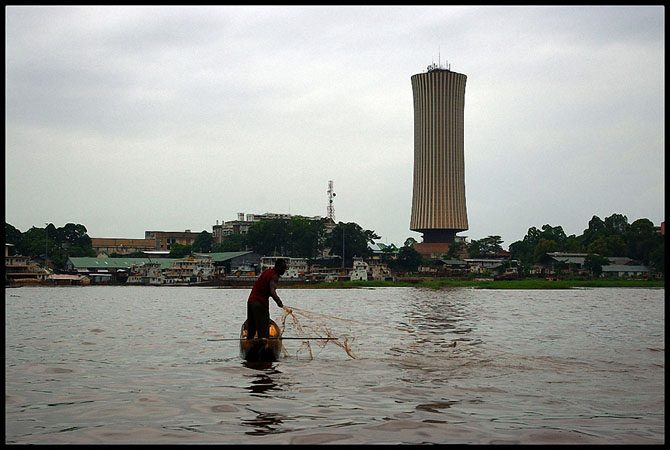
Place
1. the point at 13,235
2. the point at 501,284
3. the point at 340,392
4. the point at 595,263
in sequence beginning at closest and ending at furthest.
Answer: the point at 340,392, the point at 501,284, the point at 595,263, the point at 13,235

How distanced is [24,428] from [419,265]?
129959 millimetres

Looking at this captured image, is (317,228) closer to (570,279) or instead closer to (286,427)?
(570,279)

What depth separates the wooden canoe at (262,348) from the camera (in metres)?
15.4

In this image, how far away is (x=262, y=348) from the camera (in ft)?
50.6

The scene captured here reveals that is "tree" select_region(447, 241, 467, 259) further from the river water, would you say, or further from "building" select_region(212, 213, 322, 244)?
the river water

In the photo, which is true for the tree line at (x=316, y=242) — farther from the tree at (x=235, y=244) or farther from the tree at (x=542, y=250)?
the tree at (x=542, y=250)

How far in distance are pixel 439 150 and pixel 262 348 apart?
427 feet

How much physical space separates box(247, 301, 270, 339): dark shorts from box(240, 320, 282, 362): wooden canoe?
0.13 meters

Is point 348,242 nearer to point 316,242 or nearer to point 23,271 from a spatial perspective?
point 316,242

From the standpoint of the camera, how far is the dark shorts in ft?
50.0

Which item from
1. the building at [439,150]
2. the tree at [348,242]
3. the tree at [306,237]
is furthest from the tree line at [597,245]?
the tree at [306,237]

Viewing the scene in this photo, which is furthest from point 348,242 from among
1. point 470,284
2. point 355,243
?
point 470,284

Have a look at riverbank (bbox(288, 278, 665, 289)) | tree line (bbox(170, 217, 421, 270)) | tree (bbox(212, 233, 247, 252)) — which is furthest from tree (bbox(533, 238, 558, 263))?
tree (bbox(212, 233, 247, 252))

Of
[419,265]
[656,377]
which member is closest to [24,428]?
[656,377]
